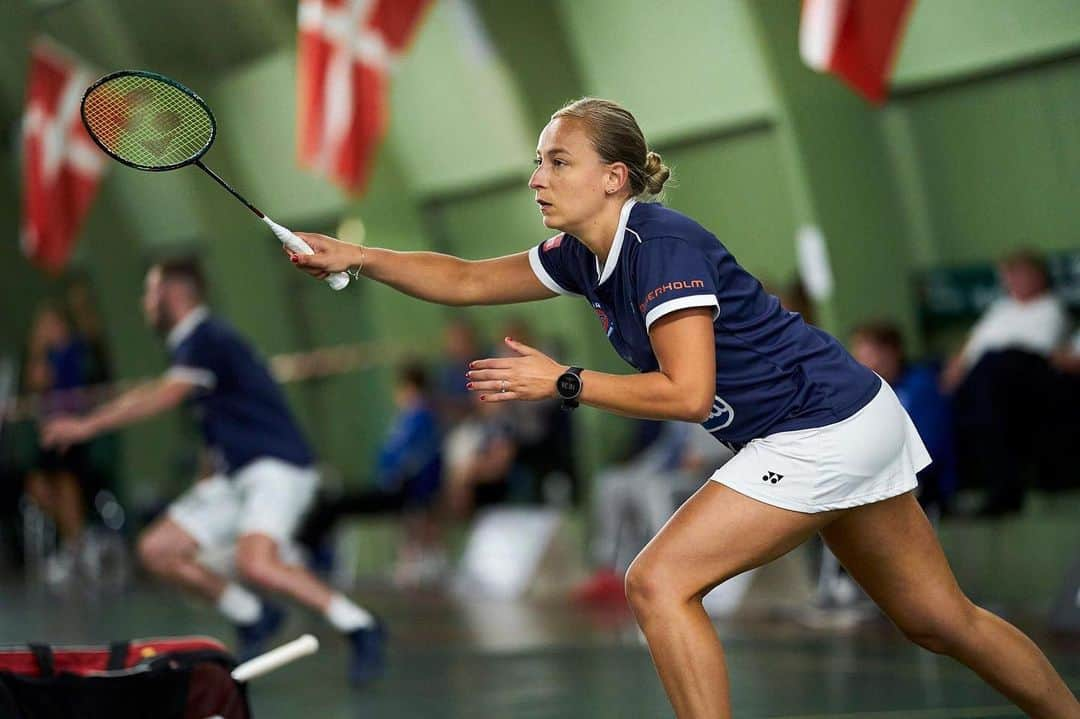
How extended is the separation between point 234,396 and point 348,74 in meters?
4.32

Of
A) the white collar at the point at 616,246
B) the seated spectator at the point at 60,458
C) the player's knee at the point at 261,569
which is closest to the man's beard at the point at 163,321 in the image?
the player's knee at the point at 261,569

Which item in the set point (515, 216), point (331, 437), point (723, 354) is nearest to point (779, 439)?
point (723, 354)

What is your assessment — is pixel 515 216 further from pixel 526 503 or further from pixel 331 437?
pixel 331 437

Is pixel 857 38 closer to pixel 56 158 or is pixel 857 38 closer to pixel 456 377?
pixel 456 377

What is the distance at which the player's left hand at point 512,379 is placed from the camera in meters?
3.84

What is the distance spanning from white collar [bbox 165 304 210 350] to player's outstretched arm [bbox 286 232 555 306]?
325 cm

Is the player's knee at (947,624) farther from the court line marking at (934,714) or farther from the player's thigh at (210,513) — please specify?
the player's thigh at (210,513)

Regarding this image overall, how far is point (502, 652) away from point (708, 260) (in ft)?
15.9

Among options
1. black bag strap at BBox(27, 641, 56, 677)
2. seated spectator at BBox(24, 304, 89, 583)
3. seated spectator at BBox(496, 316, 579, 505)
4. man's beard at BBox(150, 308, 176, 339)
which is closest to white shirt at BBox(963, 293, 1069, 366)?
seated spectator at BBox(496, 316, 579, 505)

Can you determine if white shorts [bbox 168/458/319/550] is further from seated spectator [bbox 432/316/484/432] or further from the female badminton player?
seated spectator [bbox 432/316/484/432]

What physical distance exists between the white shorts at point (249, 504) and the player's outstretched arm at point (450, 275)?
3090mm

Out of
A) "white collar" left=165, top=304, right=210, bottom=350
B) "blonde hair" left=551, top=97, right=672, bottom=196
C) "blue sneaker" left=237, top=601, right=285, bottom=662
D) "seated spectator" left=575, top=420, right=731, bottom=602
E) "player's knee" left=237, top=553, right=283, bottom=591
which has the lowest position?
"seated spectator" left=575, top=420, right=731, bottom=602

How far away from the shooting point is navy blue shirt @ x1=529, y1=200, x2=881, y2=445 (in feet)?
13.6

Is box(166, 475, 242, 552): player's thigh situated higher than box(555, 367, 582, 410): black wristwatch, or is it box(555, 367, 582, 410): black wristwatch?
box(555, 367, 582, 410): black wristwatch
